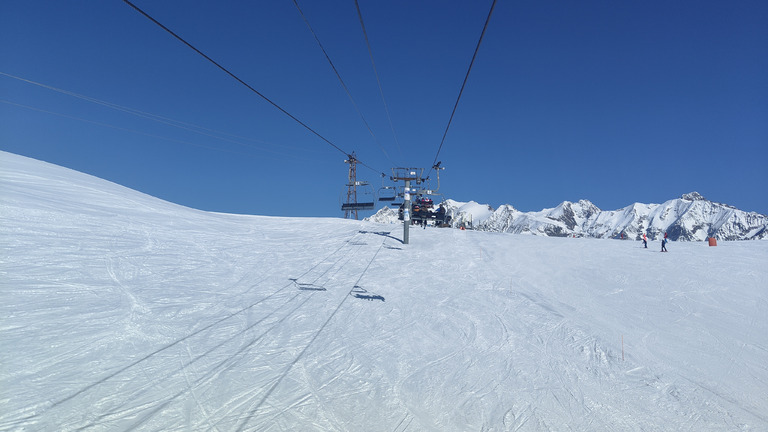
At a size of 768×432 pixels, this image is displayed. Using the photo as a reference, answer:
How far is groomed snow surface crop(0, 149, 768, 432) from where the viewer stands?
23.1 feet

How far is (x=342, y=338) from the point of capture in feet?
34.2

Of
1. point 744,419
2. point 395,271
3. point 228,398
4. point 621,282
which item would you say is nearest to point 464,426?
point 228,398

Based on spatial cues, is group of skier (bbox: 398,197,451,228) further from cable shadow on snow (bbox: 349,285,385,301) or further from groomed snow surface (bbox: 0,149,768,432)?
cable shadow on snow (bbox: 349,285,385,301)

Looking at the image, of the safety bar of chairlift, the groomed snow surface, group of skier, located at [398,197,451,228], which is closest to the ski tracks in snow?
the groomed snow surface

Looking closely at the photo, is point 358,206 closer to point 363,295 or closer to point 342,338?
point 363,295

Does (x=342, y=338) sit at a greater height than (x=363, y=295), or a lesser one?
lesser

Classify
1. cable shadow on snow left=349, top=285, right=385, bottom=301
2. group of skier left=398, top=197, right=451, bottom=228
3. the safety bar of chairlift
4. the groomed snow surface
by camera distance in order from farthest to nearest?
the safety bar of chairlift
group of skier left=398, top=197, right=451, bottom=228
cable shadow on snow left=349, top=285, right=385, bottom=301
the groomed snow surface

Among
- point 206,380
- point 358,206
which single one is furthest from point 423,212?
point 206,380

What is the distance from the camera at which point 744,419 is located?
7621 millimetres

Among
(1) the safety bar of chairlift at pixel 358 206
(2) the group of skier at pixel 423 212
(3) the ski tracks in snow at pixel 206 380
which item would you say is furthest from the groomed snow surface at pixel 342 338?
(1) the safety bar of chairlift at pixel 358 206

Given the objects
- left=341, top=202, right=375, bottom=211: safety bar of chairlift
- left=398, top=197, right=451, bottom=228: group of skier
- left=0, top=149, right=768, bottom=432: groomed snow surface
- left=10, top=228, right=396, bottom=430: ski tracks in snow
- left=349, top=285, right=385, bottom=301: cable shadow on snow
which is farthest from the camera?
left=341, top=202, right=375, bottom=211: safety bar of chairlift

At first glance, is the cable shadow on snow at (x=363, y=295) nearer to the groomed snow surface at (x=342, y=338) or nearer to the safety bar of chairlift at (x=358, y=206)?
the groomed snow surface at (x=342, y=338)

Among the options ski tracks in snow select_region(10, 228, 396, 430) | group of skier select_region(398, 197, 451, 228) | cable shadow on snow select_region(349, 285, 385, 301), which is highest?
group of skier select_region(398, 197, 451, 228)

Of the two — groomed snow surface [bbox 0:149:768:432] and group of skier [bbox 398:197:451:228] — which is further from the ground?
group of skier [bbox 398:197:451:228]
